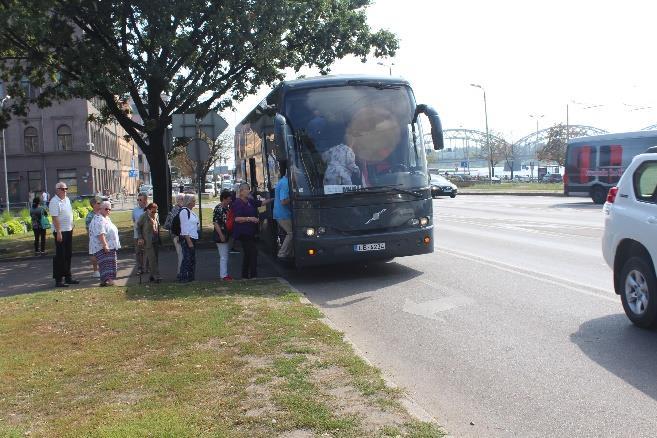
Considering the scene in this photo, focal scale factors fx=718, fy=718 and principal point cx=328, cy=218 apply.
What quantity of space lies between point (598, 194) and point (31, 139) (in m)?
52.8

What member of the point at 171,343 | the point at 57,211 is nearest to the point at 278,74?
the point at 57,211

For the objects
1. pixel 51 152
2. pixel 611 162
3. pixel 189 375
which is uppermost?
pixel 51 152

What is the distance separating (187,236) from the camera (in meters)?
12.4

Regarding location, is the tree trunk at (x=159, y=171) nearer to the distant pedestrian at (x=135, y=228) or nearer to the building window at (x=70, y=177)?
the distant pedestrian at (x=135, y=228)

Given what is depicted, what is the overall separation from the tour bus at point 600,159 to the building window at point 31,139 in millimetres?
50408

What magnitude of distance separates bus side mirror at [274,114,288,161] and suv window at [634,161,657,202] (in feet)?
17.8

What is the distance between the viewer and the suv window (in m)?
7.50

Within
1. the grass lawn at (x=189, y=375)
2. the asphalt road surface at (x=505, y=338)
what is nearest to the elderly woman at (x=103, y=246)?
the grass lawn at (x=189, y=375)

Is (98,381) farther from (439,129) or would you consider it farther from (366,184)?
(439,129)

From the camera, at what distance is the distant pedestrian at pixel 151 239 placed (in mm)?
13016

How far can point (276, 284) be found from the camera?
1144 centimetres

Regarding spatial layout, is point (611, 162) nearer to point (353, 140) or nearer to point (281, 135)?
point (353, 140)

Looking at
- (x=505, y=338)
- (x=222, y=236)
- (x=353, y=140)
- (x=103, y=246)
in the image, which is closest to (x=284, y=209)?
(x=222, y=236)

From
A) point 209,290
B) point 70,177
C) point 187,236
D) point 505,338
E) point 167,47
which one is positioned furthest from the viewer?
point 70,177
